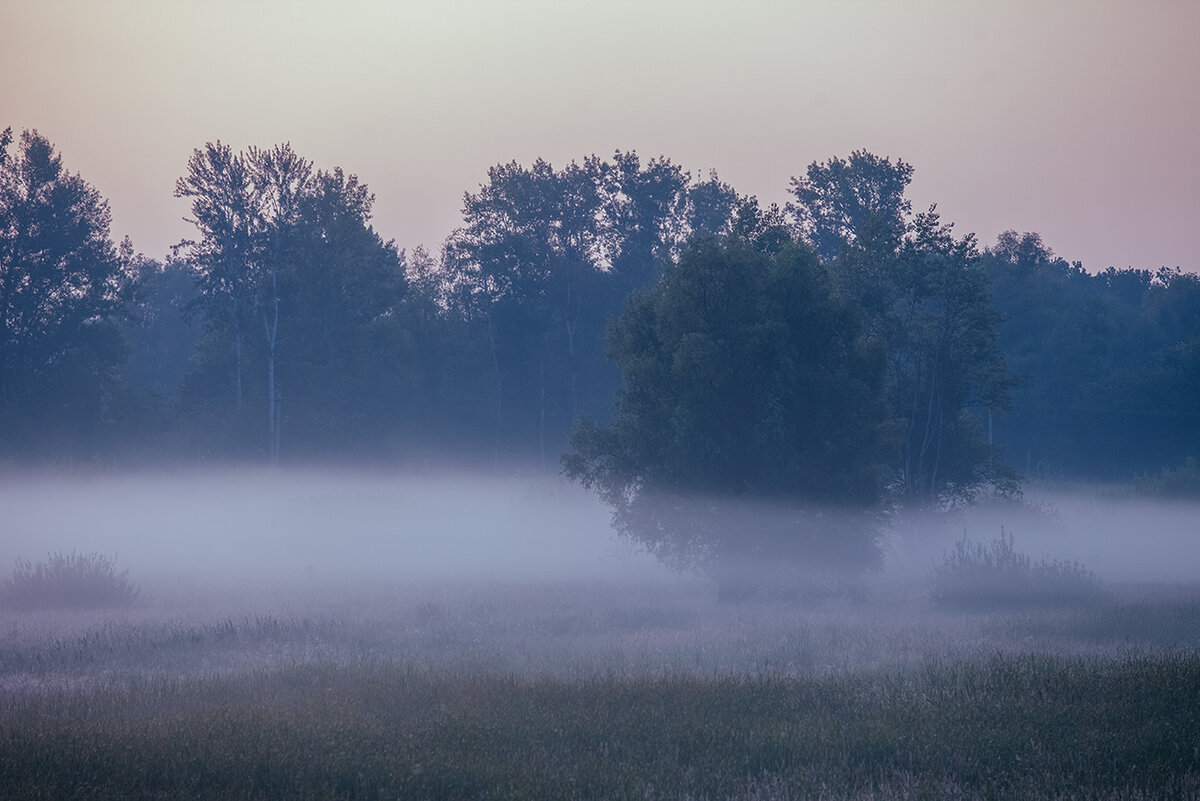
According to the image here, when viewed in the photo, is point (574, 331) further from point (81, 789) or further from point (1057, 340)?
point (81, 789)

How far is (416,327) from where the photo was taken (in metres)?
77.2

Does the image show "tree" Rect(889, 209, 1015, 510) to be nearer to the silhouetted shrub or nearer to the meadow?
the meadow

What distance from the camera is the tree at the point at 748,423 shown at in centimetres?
2588

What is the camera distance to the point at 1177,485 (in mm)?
54094

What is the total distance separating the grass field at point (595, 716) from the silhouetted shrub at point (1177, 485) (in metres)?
39.6

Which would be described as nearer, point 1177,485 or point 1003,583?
point 1003,583

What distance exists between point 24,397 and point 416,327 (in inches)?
1154

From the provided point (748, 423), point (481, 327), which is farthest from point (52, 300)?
point (748, 423)

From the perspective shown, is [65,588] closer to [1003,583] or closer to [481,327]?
[1003,583]

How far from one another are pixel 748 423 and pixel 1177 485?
38.5 metres

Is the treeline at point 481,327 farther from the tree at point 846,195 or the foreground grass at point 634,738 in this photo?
the foreground grass at point 634,738

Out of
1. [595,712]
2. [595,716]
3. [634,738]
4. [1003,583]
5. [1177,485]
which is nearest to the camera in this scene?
[634,738]

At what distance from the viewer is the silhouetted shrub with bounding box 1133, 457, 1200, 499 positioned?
5336 cm

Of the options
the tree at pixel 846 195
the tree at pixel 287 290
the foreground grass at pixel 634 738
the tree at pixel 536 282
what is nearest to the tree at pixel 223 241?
the tree at pixel 287 290
